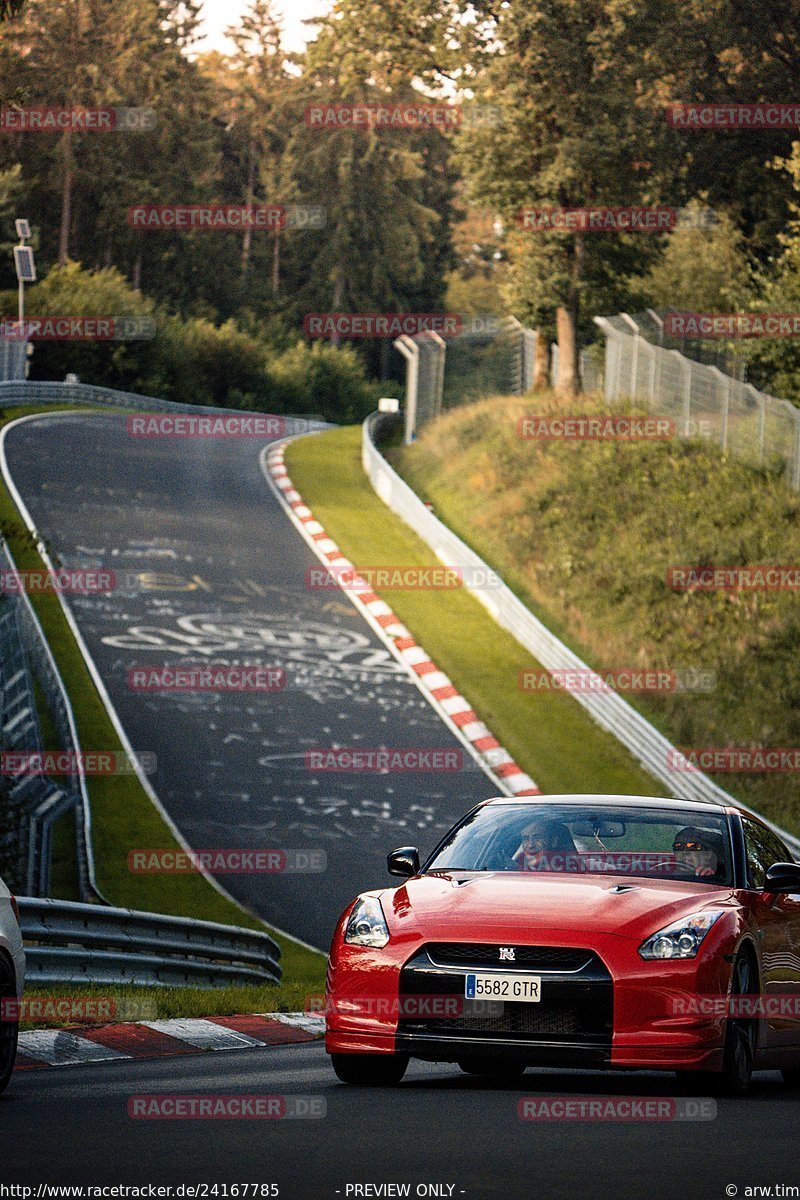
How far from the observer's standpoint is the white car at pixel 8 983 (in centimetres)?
838

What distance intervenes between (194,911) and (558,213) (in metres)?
30.9

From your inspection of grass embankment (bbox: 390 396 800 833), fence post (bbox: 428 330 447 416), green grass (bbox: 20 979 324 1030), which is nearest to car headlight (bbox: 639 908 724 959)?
green grass (bbox: 20 979 324 1030)

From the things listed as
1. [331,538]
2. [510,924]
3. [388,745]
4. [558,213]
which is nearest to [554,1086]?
[510,924]

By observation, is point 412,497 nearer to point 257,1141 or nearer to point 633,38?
point 633,38

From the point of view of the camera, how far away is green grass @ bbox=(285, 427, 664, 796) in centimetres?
2770

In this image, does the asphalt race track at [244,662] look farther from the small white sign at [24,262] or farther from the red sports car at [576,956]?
the small white sign at [24,262]

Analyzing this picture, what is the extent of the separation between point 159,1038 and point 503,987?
11.3 ft

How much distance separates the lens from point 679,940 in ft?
29.0

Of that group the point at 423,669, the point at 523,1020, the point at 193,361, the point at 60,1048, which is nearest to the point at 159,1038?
the point at 60,1048

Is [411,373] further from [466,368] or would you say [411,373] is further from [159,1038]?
[159,1038]

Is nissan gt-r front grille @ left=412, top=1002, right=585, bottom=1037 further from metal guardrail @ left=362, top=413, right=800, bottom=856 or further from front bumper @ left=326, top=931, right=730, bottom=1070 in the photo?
metal guardrail @ left=362, top=413, right=800, bottom=856

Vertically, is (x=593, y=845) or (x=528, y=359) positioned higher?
A: (x=528, y=359)

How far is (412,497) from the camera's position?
4269 cm

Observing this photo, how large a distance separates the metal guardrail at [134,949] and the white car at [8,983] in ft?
7.42
